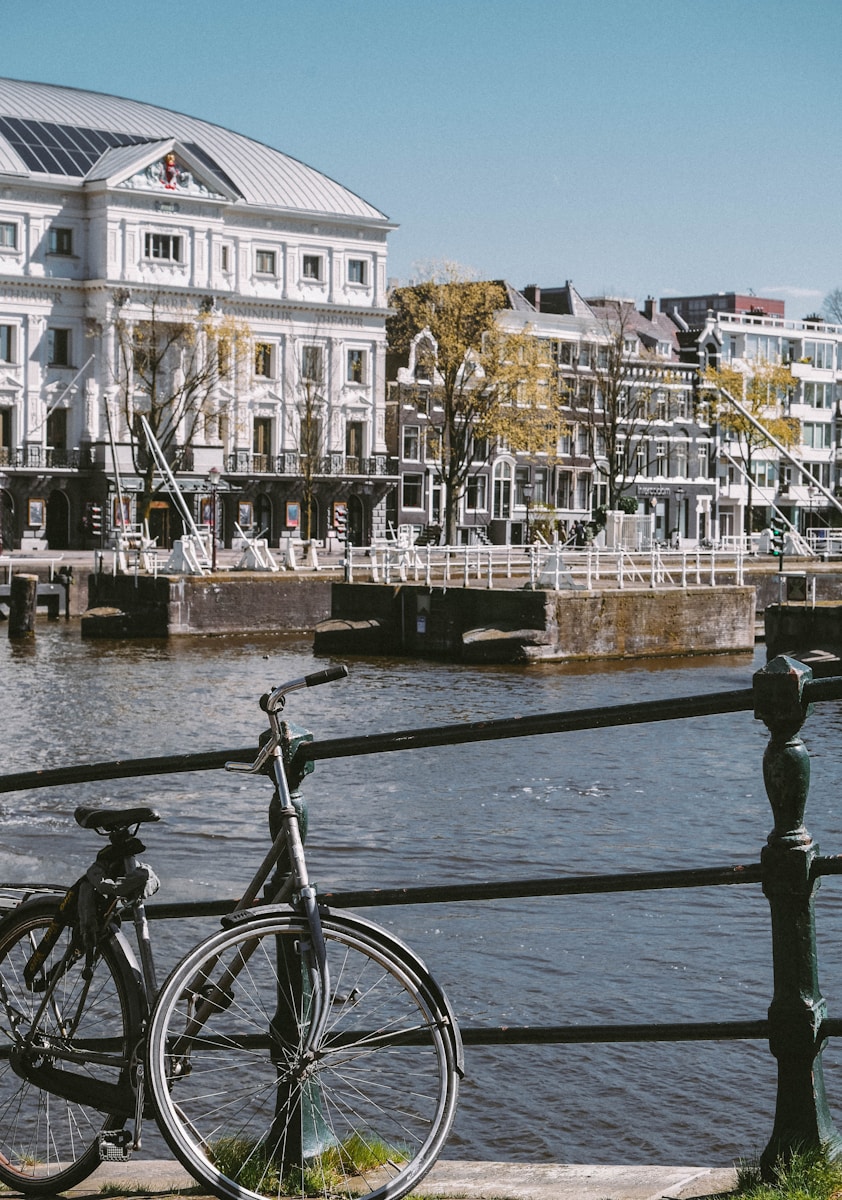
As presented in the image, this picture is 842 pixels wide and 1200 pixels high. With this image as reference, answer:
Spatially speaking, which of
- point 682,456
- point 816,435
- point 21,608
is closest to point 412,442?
point 682,456

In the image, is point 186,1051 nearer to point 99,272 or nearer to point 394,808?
point 394,808

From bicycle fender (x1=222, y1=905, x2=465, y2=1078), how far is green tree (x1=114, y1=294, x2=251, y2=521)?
72190mm

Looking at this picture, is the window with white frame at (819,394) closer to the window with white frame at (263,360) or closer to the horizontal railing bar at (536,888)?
the window with white frame at (263,360)

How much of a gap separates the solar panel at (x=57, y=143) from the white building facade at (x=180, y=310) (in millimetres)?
104

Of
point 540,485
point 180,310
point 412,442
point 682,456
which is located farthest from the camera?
point 682,456

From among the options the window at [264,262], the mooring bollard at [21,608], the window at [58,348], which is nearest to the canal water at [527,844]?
the mooring bollard at [21,608]

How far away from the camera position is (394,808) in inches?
855

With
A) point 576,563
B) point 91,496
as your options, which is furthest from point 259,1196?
point 91,496

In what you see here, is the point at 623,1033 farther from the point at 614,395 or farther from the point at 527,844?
the point at 614,395

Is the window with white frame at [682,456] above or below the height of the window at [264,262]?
below

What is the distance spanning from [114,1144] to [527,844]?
14.5 meters

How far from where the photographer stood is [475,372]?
7975 cm

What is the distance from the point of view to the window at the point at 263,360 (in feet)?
279

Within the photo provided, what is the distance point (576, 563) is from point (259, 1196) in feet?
171
